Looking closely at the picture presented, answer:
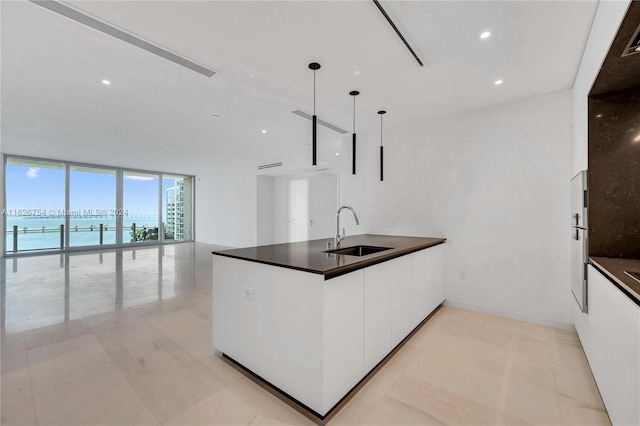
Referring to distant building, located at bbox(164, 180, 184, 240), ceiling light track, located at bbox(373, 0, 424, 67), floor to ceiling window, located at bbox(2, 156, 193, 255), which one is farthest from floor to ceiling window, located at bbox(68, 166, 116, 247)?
ceiling light track, located at bbox(373, 0, 424, 67)

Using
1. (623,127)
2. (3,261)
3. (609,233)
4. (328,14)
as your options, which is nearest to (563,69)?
(623,127)

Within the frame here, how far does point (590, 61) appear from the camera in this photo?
2107 mm

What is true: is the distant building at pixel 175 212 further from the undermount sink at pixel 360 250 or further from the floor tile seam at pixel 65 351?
the undermount sink at pixel 360 250

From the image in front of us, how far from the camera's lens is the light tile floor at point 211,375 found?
165 centimetres

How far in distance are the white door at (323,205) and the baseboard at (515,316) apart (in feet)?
11.4

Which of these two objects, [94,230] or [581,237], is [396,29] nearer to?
[581,237]

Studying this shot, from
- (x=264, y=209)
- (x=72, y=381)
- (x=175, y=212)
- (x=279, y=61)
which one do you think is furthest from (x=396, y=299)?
(x=175, y=212)

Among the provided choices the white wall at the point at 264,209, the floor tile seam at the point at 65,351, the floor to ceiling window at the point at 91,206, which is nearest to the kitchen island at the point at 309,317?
the floor tile seam at the point at 65,351

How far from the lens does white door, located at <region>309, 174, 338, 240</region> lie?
22.4 feet

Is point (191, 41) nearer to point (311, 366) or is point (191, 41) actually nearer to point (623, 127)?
point (311, 366)

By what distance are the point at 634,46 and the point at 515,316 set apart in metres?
2.76

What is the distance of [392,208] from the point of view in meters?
4.20

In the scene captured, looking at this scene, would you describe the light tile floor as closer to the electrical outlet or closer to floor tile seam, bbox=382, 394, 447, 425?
floor tile seam, bbox=382, 394, 447, 425

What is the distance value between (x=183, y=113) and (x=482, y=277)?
15.2 ft
